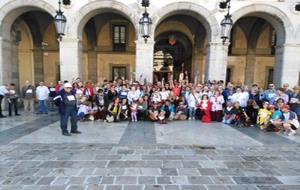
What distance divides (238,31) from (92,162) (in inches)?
630

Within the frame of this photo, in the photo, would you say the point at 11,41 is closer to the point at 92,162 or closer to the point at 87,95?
the point at 87,95

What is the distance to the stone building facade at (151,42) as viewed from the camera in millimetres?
10945

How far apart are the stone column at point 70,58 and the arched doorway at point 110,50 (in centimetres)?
546

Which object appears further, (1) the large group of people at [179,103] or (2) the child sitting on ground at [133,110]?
(2) the child sitting on ground at [133,110]

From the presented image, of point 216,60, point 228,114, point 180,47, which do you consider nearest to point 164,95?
point 228,114

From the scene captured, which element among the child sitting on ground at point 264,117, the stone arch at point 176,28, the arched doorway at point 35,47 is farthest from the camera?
the stone arch at point 176,28

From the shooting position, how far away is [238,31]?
1700cm

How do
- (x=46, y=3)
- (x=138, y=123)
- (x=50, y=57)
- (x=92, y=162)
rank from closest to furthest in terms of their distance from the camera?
(x=92, y=162) → (x=138, y=123) → (x=46, y=3) → (x=50, y=57)

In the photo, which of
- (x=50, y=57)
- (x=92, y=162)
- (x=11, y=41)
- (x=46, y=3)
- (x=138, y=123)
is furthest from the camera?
(x=50, y=57)

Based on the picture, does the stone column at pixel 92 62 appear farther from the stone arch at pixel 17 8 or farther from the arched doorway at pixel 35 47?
the stone arch at pixel 17 8

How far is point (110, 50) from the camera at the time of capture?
16.8 metres

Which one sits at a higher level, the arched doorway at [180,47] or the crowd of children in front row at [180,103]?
the arched doorway at [180,47]

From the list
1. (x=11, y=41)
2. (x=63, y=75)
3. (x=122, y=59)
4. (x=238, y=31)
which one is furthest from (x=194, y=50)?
(x=11, y=41)

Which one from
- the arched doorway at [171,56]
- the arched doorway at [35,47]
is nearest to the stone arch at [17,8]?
the arched doorway at [35,47]
